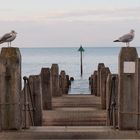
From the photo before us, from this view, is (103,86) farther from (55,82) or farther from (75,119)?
(55,82)

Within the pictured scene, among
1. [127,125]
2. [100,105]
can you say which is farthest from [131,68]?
[100,105]

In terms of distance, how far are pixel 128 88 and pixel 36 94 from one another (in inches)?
170

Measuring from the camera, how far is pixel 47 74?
20.8 metres

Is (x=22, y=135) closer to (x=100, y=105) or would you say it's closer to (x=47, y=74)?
(x=47, y=74)

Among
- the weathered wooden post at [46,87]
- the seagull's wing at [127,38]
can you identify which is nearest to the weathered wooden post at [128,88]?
the seagull's wing at [127,38]

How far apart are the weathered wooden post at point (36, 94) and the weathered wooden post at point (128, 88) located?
13.3 feet

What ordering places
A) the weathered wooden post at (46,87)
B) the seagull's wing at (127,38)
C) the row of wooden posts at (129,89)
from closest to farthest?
the row of wooden posts at (129,89)
the seagull's wing at (127,38)
the weathered wooden post at (46,87)

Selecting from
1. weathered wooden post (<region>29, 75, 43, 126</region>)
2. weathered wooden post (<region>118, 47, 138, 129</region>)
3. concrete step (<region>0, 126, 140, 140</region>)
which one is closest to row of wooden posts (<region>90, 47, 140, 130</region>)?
weathered wooden post (<region>118, 47, 138, 129</region>)

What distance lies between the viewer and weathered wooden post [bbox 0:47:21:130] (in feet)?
43.5

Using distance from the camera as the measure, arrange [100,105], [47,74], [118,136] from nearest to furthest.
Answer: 1. [118,136]
2. [47,74]
3. [100,105]

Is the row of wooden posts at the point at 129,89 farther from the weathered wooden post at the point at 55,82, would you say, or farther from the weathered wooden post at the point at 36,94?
the weathered wooden post at the point at 55,82

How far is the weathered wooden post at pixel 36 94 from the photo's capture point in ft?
55.7

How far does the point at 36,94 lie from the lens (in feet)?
56.2

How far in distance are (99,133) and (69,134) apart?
653 mm
